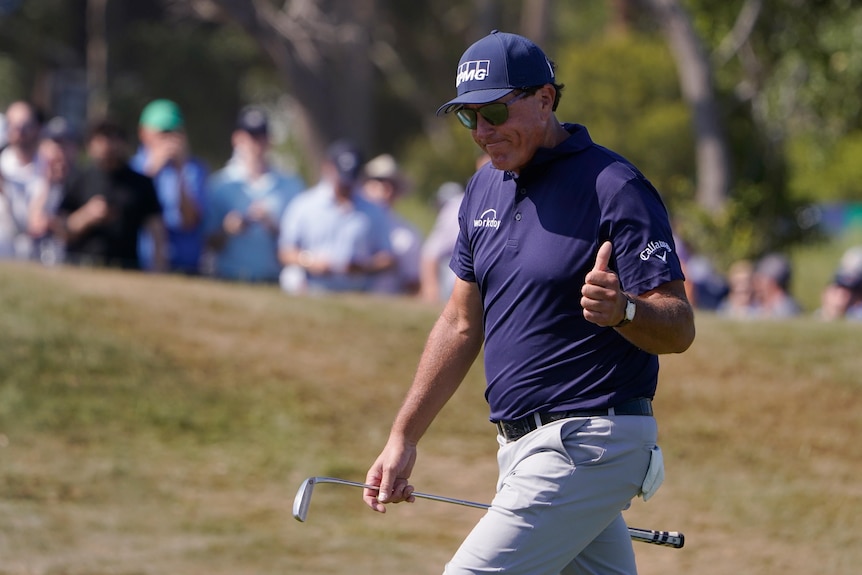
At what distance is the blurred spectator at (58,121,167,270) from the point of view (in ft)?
35.0

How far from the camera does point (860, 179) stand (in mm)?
32156

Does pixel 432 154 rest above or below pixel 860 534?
above

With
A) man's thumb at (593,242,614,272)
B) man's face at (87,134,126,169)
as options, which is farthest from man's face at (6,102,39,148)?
man's thumb at (593,242,614,272)

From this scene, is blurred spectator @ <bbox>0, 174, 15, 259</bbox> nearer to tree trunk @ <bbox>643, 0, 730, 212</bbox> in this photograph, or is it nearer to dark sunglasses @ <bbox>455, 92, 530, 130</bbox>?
dark sunglasses @ <bbox>455, 92, 530, 130</bbox>

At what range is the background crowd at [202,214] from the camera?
10789 millimetres

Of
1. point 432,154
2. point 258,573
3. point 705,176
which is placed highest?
point 432,154

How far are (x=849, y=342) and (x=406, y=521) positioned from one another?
162 inches

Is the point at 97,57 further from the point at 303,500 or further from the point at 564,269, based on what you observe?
the point at 564,269

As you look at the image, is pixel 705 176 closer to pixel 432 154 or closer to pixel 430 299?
pixel 430 299

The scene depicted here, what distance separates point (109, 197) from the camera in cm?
1066

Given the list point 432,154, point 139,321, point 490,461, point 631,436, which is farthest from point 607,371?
point 432,154

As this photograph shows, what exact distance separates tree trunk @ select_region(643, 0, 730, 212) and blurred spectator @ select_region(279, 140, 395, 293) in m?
6.92

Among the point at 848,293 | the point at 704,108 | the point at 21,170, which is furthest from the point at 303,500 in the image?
the point at 704,108

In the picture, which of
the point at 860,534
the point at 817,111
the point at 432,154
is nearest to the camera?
the point at 860,534
